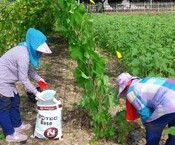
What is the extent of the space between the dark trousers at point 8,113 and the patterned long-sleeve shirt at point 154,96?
4.54ft

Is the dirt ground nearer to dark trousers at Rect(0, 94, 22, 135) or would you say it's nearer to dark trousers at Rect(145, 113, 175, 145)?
dark trousers at Rect(0, 94, 22, 135)

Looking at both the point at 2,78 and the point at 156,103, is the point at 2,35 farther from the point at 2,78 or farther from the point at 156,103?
the point at 156,103

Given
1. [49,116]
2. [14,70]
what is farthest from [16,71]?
[49,116]

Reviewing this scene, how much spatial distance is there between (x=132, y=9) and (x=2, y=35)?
30627 millimetres

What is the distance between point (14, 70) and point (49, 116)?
0.63 m

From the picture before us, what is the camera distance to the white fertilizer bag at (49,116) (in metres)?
4.24

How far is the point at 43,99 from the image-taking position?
418cm

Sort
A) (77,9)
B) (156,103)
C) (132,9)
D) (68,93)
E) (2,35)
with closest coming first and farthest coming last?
(156,103), (77,9), (68,93), (2,35), (132,9)

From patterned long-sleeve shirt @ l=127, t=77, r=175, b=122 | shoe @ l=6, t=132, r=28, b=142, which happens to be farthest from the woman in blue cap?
patterned long-sleeve shirt @ l=127, t=77, r=175, b=122

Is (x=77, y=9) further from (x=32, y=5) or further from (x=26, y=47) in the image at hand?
(x=32, y=5)

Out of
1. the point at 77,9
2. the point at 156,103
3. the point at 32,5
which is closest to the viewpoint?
the point at 156,103

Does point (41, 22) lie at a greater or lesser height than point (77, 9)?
lesser

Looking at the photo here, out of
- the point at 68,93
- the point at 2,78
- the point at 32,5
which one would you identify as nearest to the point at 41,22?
the point at 32,5

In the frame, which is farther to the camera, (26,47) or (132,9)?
(132,9)
